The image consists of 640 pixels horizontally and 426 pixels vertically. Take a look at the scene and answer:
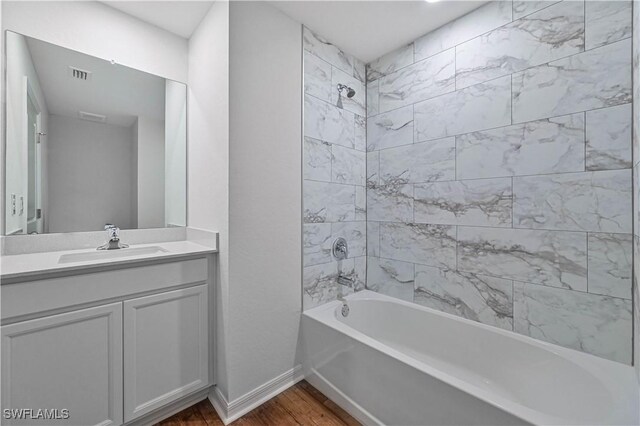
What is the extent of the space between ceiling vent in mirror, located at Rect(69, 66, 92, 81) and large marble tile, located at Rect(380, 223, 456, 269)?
2.26m

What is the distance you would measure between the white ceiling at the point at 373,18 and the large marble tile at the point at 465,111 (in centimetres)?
51

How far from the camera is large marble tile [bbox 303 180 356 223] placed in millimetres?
1923

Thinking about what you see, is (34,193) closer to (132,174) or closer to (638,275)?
(132,174)

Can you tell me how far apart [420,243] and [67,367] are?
210 centimetres

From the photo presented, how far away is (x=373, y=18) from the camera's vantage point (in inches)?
71.6

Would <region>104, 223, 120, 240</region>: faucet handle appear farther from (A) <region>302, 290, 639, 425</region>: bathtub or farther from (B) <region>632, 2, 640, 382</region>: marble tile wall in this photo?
(B) <region>632, 2, 640, 382</region>: marble tile wall

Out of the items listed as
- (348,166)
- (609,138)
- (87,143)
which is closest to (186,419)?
(87,143)

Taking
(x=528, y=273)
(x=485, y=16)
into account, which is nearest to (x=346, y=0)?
(x=485, y=16)

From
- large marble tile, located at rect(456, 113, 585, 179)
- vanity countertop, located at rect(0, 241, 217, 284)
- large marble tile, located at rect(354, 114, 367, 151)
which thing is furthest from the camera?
large marble tile, located at rect(354, 114, 367, 151)

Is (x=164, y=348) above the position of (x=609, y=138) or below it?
below

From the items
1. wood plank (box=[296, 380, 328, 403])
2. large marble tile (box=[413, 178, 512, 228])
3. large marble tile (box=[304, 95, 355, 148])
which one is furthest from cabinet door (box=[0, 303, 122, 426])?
large marble tile (box=[413, 178, 512, 228])

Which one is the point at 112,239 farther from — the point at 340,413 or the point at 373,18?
the point at 373,18

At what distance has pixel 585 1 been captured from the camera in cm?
136

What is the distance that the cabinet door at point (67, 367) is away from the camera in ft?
3.58
